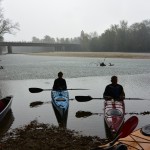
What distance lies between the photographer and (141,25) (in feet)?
397

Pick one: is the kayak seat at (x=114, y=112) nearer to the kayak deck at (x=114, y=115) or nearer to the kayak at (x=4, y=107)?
the kayak deck at (x=114, y=115)

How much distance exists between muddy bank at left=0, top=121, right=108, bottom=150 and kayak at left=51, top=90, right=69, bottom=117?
2120 mm

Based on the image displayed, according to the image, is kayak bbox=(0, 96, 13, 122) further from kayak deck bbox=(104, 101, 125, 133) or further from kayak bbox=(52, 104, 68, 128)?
kayak deck bbox=(104, 101, 125, 133)

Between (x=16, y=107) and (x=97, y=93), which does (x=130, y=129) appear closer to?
(x=16, y=107)

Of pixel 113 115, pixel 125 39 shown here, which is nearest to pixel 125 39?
pixel 125 39

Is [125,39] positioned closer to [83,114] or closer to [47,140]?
[83,114]

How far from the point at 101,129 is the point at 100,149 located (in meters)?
5.14

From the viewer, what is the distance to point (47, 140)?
36.2ft

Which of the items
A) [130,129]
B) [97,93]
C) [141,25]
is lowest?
[97,93]

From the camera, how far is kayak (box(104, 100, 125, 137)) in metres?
11.9

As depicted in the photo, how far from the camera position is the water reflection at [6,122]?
1335cm

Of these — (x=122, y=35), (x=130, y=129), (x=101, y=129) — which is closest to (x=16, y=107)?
(x=101, y=129)

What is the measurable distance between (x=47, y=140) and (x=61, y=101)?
4.84 m

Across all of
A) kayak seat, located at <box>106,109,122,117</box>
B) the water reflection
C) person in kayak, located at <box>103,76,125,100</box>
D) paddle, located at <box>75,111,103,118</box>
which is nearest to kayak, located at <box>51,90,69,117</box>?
paddle, located at <box>75,111,103,118</box>
